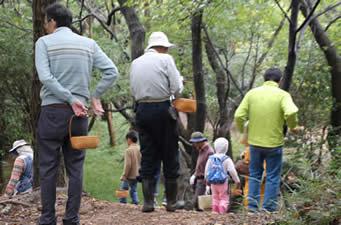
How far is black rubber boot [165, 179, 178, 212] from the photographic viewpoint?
21.1 feet

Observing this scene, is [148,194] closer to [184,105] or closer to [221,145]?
[184,105]

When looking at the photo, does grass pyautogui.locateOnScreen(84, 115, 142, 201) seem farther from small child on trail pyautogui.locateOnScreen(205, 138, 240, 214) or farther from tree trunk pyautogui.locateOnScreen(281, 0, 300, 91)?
small child on trail pyautogui.locateOnScreen(205, 138, 240, 214)

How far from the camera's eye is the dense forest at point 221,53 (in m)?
9.94

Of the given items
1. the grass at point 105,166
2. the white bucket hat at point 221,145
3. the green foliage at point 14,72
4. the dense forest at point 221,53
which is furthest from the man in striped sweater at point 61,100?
the grass at point 105,166

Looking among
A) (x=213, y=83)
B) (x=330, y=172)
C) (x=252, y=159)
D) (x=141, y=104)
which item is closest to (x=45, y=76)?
(x=141, y=104)

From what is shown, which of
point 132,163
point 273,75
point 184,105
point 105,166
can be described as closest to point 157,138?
point 184,105

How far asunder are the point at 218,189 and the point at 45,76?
12.5ft

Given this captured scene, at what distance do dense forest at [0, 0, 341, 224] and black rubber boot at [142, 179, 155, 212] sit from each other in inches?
62.2

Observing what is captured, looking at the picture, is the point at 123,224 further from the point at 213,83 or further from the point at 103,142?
the point at 103,142

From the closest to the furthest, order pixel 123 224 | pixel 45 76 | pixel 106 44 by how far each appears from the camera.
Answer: pixel 45 76, pixel 123 224, pixel 106 44

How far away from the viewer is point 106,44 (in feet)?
44.8

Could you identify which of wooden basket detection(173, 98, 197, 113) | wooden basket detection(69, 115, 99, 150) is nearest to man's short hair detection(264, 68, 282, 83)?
→ wooden basket detection(173, 98, 197, 113)

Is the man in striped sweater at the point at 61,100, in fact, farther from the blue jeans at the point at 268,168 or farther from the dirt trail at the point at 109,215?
the blue jeans at the point at 268,168

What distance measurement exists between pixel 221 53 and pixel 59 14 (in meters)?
11.3
